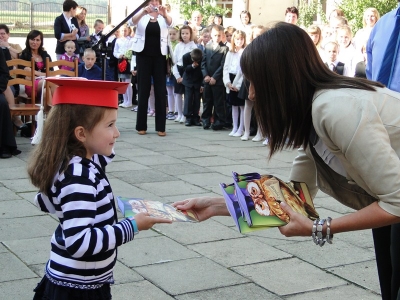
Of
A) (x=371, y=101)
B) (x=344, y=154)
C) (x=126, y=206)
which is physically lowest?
(x=126, y=206)

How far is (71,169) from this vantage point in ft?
8.10

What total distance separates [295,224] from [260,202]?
0.15 meters

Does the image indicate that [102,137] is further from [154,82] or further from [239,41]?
[239,41]

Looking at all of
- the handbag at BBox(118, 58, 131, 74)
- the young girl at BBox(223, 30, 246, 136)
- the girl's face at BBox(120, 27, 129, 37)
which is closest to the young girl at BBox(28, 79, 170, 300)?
the young girl at BBox(223, 30, 246, 136)

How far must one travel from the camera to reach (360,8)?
1311 centimetres

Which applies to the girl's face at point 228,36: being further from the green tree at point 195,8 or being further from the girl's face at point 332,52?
the green tree at point 195,8

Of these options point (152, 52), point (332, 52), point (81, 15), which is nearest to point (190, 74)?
point (152, 52)

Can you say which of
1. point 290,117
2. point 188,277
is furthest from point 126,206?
point 188,277

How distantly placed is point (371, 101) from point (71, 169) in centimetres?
108

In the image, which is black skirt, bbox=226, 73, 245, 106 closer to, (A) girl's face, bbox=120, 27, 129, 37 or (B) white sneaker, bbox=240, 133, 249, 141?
(B) white sneaker, bbox=240, 133, 249, 141

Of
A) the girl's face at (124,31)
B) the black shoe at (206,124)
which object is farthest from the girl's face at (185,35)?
the girl's face at (124,31)

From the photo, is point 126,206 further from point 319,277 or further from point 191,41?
point 191,41

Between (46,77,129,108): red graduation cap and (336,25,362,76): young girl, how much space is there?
24.0 feet

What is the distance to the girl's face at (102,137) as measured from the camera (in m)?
2.58
